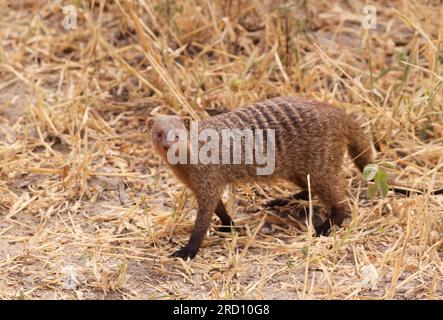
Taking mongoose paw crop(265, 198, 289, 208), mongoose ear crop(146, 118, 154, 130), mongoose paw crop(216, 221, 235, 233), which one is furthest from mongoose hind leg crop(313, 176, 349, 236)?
mongoose ear crop(146, 118, 154, 130)

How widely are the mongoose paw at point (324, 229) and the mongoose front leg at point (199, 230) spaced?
57 cm

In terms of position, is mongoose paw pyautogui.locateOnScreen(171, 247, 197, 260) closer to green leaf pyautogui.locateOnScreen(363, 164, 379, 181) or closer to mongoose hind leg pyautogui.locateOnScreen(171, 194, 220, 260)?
mongoose hind leg pyautogui.locateOnScreen(171, 194, 220, 260)

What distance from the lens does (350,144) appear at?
4242 millimetres

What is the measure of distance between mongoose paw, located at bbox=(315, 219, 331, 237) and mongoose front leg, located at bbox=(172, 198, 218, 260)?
1.87 ft

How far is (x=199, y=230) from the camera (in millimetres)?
3840

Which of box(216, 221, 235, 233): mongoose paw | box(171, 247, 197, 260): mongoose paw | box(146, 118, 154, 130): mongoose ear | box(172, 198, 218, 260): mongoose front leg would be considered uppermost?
box(146, 118, 154, 130): mongoose ear

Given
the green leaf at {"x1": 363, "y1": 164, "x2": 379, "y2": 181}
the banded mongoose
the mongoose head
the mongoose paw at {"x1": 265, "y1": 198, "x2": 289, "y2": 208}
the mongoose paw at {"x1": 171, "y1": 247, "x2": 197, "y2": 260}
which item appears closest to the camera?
the green leaf at {"x1": 363, "y1": 164, "x2": 379, "y2": 181}


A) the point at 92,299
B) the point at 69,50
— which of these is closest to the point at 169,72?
the point at 69,50

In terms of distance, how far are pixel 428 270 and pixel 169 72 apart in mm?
2049

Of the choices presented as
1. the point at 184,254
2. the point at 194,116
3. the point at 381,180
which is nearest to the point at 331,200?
the point at 381,180

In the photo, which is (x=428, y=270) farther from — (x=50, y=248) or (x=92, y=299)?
(x=50, y=248)

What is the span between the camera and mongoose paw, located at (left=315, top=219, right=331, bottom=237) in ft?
13.4

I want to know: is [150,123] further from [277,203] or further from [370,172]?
[370,172]

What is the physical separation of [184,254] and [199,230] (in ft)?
0.43
